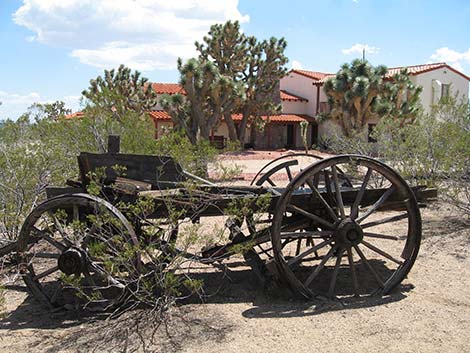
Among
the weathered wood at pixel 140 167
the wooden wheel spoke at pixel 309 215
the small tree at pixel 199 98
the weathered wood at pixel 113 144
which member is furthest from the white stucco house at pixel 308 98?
the wooden wheel spoke at pixel 309 215

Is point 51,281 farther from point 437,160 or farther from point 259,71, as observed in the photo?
point 259,71

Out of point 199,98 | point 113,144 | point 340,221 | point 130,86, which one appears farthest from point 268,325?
point 130,86

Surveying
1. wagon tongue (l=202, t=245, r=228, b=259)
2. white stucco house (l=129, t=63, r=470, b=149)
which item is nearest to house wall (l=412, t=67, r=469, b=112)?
white stucco house (l=129, t=63, r=470, b=149)

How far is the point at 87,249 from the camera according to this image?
15.6 ft

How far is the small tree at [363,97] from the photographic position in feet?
93.6

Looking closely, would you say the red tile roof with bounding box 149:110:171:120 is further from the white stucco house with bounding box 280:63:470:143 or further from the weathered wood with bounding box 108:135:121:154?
the weathered wood with bounding box 108:135:121:154

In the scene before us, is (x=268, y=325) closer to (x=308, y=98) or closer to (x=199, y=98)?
(x=199, y=98)

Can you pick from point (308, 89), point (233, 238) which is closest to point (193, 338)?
point (233, 238)

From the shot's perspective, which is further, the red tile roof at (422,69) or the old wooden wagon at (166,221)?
the red tile roof at (422,69)

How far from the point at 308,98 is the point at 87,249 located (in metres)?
36.7

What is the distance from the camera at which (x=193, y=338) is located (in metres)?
4.50

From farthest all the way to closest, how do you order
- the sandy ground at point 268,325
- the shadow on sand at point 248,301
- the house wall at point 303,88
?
the house wall at point 303,88
the shadow on sand at point 248,301
the sandy ground at point 268,325

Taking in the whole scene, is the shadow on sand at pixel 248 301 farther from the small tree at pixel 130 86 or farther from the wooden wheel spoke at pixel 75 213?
the small tree at pixel 130 86

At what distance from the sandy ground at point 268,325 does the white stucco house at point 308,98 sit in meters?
28.6
